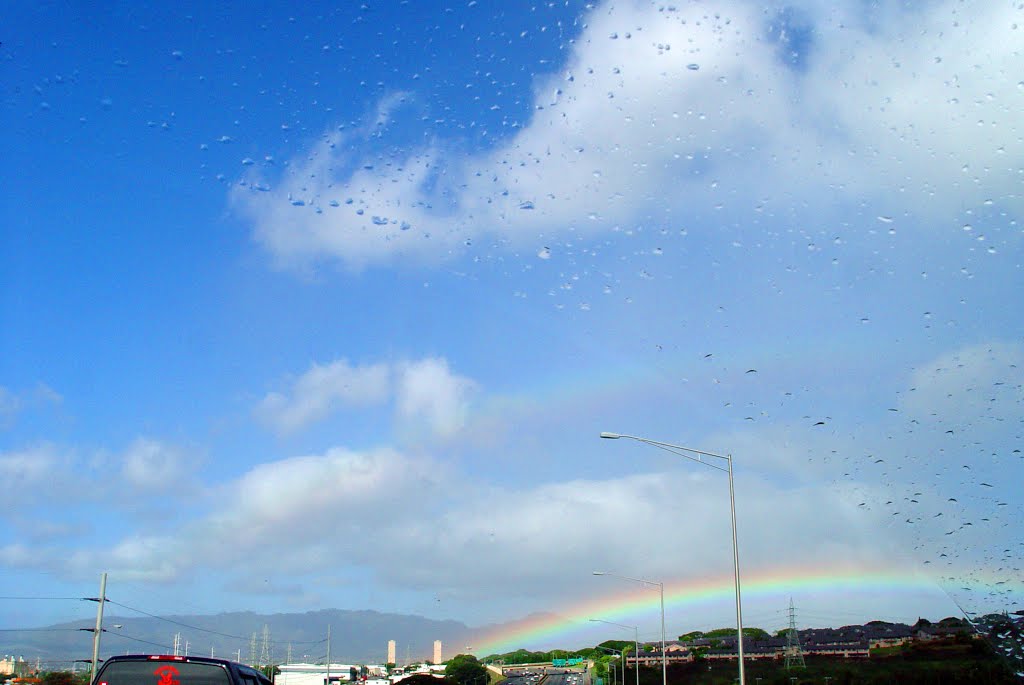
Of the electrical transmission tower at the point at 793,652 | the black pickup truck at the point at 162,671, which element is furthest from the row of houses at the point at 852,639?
the black pickup truck at the point at 162,671

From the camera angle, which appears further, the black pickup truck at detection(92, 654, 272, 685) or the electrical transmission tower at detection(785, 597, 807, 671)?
the electrical transmission tower at detection(785, 597, 807, 671)

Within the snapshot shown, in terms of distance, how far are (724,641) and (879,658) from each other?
4250 cm

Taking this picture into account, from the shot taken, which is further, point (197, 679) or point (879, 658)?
point (879, 658)

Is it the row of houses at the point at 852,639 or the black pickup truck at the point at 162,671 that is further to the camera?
the row of houses at the point at 852,639

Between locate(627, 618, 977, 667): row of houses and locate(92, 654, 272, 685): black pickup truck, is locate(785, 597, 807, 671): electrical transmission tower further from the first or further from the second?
locate(92, 654, 272, 685): black pickup truck

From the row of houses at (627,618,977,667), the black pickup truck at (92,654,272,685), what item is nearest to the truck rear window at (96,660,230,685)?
the black pickup truck at (92,654,272,685)

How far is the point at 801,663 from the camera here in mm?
70188

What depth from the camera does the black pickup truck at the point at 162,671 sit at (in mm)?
12977

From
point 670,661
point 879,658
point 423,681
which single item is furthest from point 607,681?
point 423,681

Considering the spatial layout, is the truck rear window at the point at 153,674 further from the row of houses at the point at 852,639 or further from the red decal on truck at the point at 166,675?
the row of houses at the point at 852,639

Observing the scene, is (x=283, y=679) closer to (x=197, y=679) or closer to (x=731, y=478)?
(x=731, y=478)

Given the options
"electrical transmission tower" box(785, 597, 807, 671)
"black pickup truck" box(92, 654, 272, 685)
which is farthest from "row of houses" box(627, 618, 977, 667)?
"black pickup truck" box(92, 654, 272, 685)

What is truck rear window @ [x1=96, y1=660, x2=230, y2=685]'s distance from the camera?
13.0 meters

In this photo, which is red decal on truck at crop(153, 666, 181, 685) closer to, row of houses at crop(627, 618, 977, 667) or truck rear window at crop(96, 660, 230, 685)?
truck rear window at crop(96, 660, 230, 685)
